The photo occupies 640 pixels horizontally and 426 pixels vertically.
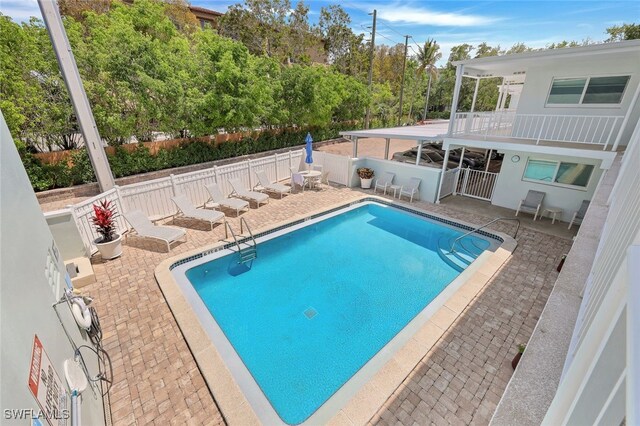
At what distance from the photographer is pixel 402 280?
26.1ft

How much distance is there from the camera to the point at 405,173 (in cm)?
1314

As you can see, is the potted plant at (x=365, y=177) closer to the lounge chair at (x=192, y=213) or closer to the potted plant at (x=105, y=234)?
the lounge chair at (x=192, y=213)

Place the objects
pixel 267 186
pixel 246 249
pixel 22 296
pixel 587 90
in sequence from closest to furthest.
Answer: pixel 22 296
pixel 246 249
pixel 587 90
pixel 267 186

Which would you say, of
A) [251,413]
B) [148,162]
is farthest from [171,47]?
[251,413]

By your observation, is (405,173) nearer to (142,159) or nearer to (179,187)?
(179,187)

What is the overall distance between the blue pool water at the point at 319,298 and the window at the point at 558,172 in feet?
14.1

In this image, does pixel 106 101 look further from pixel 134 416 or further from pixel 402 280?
pixel 402 280

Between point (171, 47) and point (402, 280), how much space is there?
18741 millimetres

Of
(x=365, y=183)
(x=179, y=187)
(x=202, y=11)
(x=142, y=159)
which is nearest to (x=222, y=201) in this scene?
(x=179, y=187)

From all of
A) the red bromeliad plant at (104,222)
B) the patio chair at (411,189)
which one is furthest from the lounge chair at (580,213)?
the red bromeliad plant at (104,222)

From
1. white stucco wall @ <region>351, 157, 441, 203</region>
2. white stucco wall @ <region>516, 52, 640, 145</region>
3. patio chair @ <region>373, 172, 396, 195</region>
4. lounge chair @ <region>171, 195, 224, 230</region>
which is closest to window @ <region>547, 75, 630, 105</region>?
white stucco wall @ <region>516, 52, 640, 145</region>

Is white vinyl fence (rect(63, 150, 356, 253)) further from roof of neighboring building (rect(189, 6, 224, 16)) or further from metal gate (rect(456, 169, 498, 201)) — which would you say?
roof of neighboring building (rect(189, 6, 224, 16))

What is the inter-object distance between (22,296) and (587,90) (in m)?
15.1

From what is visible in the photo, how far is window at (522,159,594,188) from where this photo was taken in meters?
10.1
